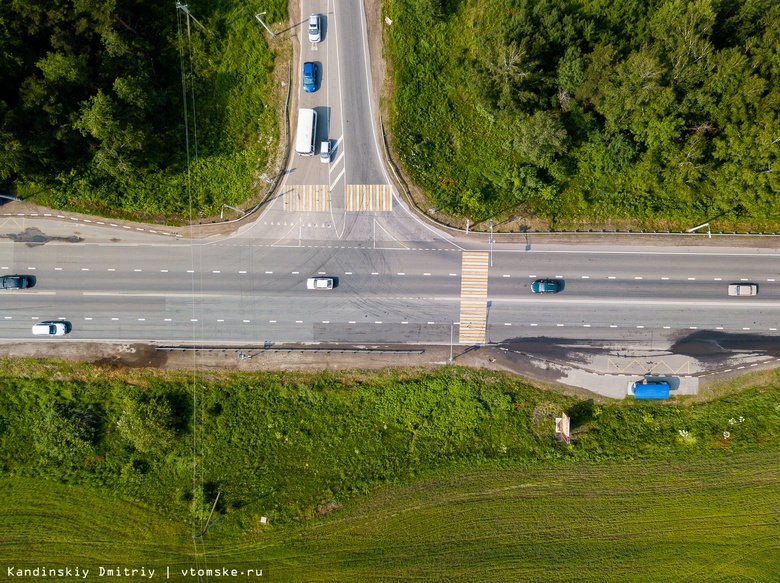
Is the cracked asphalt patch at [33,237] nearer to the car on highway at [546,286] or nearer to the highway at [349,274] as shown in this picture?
the highway at [349,274]

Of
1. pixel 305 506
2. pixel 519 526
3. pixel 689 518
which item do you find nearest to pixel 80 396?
pixel 305 506

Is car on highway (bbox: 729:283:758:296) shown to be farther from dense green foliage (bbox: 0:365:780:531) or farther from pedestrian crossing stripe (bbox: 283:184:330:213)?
pedestrian crossing stripe (bbox: 283:184:330:213)

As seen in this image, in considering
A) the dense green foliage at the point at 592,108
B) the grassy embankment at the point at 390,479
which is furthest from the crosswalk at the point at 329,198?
the grassy embankment at the point at 390,479

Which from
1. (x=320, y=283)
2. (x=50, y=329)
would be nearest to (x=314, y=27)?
(x=320, y=283)

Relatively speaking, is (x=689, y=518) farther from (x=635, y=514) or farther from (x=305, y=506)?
(x=305, y=506)

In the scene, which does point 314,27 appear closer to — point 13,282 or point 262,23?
point 262,23

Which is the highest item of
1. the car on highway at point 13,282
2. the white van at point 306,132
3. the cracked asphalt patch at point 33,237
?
the white van at point 306,132
